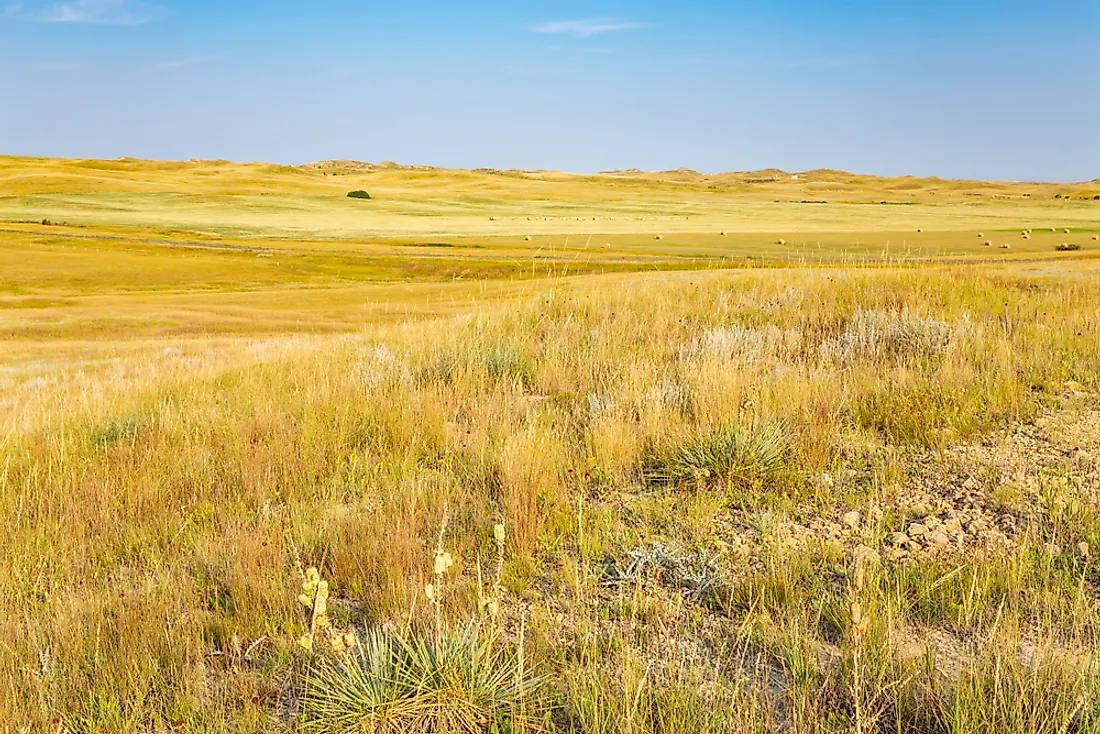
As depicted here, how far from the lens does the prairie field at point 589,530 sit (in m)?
2.73

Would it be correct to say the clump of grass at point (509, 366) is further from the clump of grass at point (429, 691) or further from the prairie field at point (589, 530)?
the clump of grass at point (429, 691)

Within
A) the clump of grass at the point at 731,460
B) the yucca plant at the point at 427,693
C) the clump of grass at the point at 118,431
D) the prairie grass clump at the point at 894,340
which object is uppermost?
the prairie grass clump at the point at 894,340

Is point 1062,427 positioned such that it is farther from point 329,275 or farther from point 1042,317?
point 329,275

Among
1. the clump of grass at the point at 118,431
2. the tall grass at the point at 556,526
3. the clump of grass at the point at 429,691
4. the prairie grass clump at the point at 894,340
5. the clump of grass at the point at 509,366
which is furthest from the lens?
the clump of grass at the point at 509,366

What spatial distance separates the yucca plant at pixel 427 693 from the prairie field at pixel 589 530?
0.01 meters

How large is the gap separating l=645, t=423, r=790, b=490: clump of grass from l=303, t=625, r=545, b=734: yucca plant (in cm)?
210

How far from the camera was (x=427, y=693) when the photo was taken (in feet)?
8.93

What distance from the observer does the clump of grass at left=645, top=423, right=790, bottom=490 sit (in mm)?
4645

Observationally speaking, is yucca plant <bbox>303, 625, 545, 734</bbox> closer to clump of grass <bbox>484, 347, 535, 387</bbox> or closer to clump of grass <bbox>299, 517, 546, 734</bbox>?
clump of grass <bbox>299, 517, 546, 734</bbox>

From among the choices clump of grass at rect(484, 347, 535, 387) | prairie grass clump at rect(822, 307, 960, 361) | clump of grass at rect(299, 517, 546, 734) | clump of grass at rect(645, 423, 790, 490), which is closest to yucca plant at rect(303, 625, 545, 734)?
clump of grass at rect(299, 517, 546, 734)

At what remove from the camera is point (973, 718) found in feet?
7.95

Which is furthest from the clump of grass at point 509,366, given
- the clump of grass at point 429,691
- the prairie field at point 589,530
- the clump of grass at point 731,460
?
the clump of grass at point 429,691

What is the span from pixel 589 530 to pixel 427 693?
157 centimetres

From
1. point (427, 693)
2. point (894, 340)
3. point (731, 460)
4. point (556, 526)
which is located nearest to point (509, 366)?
point (731, 460)
